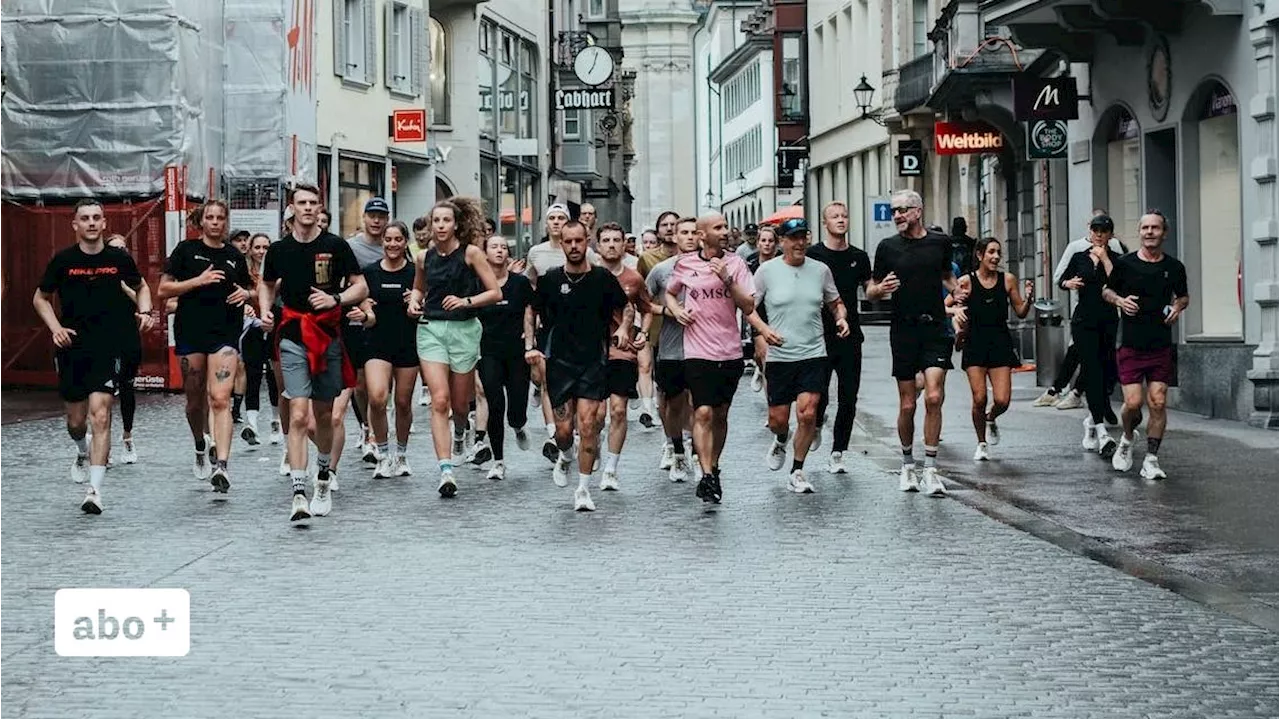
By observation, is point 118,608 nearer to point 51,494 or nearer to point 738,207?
point 51,494

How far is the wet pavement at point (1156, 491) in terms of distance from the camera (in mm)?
11234

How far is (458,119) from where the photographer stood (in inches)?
1815

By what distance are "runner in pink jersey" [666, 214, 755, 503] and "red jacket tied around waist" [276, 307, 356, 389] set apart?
2.11 meters

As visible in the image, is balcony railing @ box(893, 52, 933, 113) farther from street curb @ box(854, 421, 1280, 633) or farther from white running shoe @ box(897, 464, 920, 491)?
street curb @ box(854, 421, 1280, 633)

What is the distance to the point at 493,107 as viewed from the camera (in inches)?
1925

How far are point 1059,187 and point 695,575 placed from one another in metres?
18.5

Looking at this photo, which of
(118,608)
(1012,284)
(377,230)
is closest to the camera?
A: (118,608)

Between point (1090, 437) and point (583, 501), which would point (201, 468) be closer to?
point (583, 501)

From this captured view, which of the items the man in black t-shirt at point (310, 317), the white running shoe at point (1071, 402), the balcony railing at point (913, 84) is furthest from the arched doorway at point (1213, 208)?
the balcony railing at point (913, 84)

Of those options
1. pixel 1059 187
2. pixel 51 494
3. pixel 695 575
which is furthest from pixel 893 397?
pixel 695 575

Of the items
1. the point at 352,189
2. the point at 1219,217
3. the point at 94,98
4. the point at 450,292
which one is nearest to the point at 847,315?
the point at 450,292

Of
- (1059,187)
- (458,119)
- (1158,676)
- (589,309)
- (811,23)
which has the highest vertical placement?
Answer: (811,23)

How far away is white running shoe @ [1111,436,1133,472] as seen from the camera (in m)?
15.8

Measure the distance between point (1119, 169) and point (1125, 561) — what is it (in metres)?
14.8
